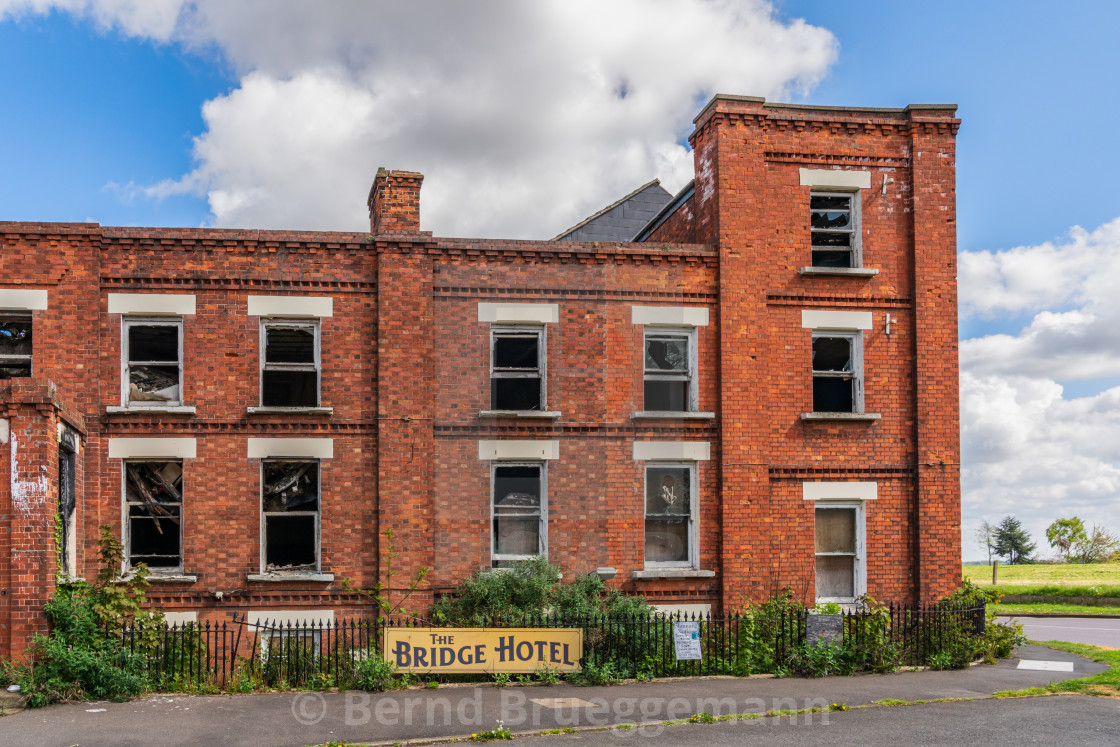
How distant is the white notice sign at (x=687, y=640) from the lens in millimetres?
14648

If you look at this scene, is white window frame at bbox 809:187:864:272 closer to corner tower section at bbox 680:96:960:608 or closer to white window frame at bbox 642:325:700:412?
corner tower section at bbox 680:96:960:608

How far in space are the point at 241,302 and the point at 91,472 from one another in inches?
147

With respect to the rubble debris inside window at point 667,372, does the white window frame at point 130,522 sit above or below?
below

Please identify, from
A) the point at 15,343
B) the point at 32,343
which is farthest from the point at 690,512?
the point at 15,343

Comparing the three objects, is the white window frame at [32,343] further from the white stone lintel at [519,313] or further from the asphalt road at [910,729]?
the asphalt road at [910,729]

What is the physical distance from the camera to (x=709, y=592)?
16391 millimetres

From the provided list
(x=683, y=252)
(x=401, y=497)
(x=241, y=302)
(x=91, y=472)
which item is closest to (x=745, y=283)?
(x=683, y=252)

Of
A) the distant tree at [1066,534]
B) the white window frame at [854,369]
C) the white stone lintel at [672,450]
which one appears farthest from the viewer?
the distant tree at [1066,534]

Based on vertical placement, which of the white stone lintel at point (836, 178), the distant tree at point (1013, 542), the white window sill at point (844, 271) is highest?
the white stone lintel at point (836, 178)

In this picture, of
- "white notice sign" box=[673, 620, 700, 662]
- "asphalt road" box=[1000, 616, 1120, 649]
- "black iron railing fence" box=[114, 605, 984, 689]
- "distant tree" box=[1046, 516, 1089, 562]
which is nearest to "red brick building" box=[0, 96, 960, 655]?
"black iron railing fence" box=[114, 605, 984, 689]

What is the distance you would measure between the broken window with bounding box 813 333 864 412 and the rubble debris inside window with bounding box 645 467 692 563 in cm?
300

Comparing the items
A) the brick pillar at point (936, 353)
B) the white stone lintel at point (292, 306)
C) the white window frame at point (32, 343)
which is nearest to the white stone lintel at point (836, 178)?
the brick pillar at point (936, 353)

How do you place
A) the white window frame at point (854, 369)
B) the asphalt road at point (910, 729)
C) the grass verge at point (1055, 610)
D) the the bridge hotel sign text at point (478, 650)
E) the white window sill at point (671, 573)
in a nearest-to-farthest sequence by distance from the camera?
the asphalt road at point (910, 729), the the bridge hotel sign text at point (478, 650), the white window sill at point (671, 573), the white window frame at point (854, 369), the grass verge at point (1055, 610)

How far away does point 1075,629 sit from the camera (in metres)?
24.8
